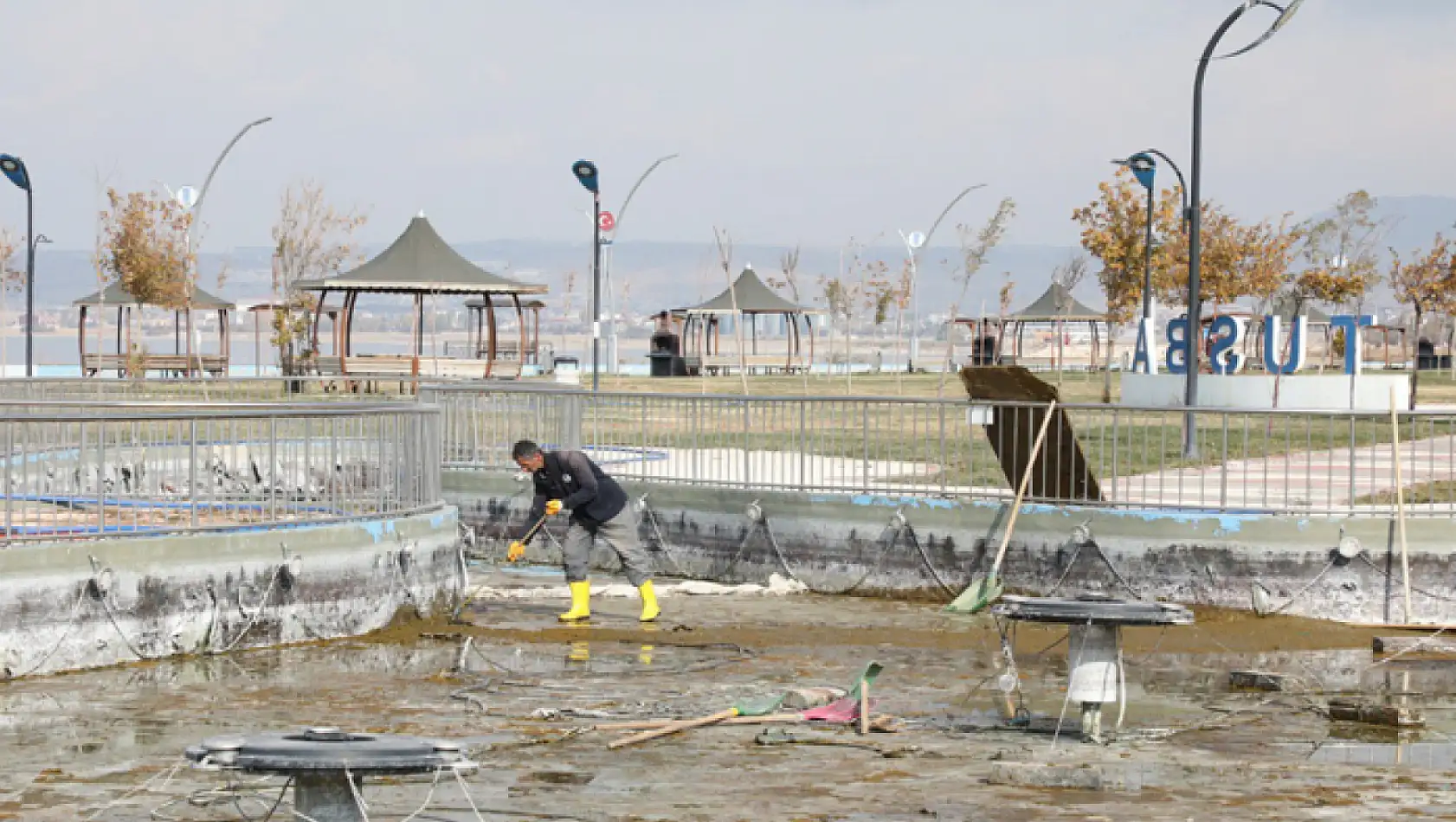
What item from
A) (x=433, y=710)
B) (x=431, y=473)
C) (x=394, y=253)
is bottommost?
(x=433, y=710)

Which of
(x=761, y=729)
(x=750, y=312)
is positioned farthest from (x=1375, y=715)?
(x=750, y=312)

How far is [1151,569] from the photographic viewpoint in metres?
15.9

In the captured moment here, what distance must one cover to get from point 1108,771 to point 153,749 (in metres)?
4.55

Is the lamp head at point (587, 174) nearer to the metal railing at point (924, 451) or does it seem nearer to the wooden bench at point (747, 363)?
the metal railing at point (924, 451)

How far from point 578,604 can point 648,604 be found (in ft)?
1.70

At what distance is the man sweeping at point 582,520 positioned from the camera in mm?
15380

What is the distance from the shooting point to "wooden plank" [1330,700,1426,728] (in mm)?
11203

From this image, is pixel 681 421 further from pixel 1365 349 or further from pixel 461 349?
pixel 461 349

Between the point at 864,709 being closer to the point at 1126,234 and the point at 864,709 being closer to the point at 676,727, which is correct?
the point at 676,727

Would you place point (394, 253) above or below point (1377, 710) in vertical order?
above

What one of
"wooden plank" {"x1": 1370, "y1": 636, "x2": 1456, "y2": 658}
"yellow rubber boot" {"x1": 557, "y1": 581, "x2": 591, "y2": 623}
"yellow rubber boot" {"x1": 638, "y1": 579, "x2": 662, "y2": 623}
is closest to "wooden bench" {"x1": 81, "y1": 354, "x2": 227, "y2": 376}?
"yellow rubber boot" {"x1": 557, "y1": 581, "x2": 591, "y2": 623}

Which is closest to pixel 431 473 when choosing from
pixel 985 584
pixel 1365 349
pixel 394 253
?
pixel 985 584

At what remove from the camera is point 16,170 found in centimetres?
4372

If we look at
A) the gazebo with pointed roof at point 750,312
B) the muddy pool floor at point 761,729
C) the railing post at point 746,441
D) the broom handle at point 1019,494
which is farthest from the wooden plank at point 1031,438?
the gazebo with pointed roof at point 750,312
